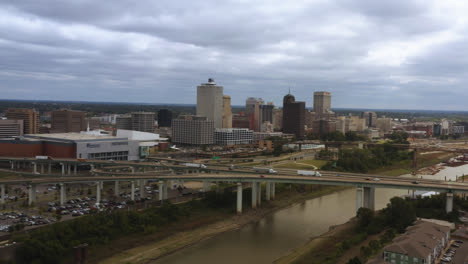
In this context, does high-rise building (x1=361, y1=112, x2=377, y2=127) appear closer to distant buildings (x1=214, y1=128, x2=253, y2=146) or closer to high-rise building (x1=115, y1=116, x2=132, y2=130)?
distant buildings (x1=214, y1=128, x2=253, y2=146)

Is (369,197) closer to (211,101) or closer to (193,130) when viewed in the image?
(193,130)

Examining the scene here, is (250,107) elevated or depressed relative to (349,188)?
elevated

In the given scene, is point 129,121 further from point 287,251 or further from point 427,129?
point 427,129

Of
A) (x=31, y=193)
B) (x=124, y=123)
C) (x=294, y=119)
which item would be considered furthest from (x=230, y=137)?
(x=31, y=193)

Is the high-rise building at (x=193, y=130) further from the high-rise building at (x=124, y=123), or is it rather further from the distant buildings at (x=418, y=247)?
the distant buildings at (x=418, y=247)

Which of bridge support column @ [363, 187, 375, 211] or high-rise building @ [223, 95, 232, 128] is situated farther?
high-rise building @ [223, 95, 232, 128]

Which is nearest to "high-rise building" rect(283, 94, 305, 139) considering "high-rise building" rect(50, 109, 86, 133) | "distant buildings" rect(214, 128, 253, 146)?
"distant buildings" rect(214, 128, 253, 146)

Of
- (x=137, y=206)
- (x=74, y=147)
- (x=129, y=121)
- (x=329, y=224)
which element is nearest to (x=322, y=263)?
(x=329, y=224)
